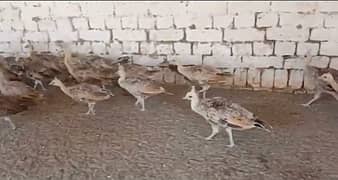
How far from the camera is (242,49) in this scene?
3980 millimetres

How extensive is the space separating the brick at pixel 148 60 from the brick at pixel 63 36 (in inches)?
21.1

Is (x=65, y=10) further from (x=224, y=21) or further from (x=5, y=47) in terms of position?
(x=224, y=21)

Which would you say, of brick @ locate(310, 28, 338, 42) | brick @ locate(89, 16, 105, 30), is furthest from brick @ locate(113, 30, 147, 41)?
brick @ locate(310, 28, 338, 42)

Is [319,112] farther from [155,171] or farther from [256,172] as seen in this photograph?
[155,171]

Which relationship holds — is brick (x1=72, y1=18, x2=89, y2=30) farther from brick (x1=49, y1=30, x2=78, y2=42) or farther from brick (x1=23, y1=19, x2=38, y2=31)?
brick (x1=23, y1=19, x2=38, y2=31)

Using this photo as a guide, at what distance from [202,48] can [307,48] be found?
0.81 meters

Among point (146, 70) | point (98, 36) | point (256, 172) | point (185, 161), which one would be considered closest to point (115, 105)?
point (146, 70)

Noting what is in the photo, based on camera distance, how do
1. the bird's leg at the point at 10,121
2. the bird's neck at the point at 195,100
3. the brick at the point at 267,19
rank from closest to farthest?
the bird's neck at the point at 195,100 < the bird's leg at the point at 10,121 < the brick at the point at 267,19

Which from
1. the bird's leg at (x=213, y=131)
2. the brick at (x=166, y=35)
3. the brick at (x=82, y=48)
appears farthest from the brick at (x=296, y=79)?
the brick at (x=82, y=48)

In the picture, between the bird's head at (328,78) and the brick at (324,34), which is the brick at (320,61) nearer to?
the brick at (324,34)

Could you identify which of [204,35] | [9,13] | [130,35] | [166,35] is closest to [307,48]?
[204,35]

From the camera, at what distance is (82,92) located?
3.50 metres

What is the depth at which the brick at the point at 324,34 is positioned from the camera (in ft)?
12.4

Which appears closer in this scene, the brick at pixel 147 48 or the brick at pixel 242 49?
the brick at pixel 242 49
